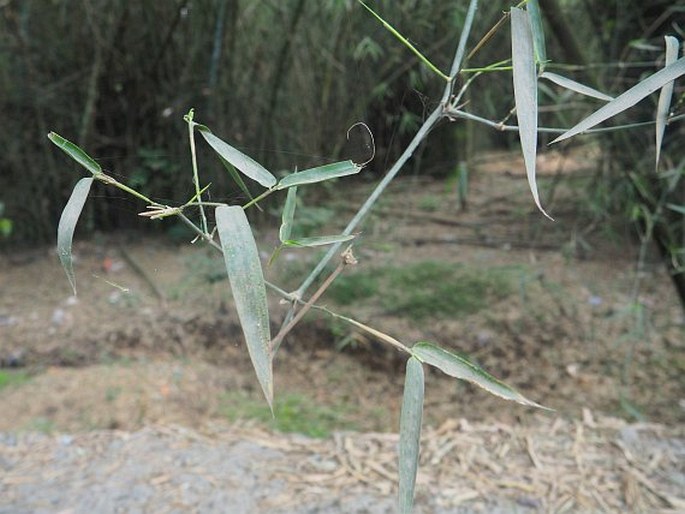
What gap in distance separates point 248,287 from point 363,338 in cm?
156

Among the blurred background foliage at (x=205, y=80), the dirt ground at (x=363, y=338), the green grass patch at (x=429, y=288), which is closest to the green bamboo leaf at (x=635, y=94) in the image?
the dirt ground at (x=363, y=338)

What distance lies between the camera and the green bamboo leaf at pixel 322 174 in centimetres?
43

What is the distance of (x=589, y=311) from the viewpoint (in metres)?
1.88

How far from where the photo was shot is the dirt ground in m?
1.63

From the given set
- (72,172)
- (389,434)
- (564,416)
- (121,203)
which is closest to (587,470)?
(564,416)

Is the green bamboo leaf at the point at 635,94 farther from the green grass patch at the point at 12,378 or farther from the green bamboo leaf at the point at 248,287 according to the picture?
the green grass patch at the point at 12,378

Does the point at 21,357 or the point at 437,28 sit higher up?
the point at 437,28

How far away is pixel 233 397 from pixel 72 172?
1204 millimetres

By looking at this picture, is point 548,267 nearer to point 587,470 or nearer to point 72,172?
point 587,470

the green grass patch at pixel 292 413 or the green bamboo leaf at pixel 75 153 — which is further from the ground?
the green bamboo leaf at pixel 75 153

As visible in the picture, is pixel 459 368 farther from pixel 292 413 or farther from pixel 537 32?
pixel 292 413

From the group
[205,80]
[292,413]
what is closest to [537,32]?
[292,413]

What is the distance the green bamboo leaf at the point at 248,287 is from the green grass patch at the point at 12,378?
165 cm

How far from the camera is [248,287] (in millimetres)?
369
